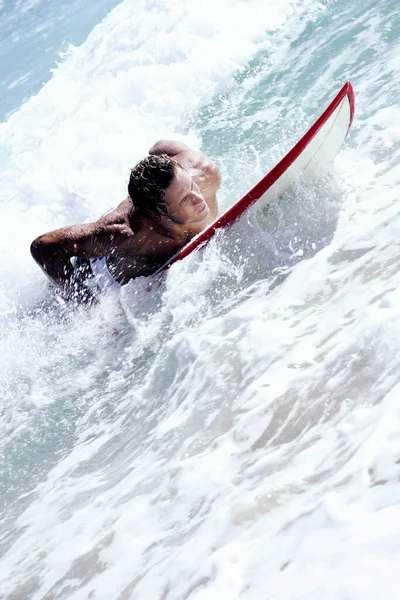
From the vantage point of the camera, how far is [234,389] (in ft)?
9.50

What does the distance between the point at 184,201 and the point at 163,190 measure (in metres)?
0.20

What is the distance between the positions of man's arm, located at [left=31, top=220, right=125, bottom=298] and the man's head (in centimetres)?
27

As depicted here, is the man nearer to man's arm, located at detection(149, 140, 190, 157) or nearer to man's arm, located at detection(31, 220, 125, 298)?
man's arm, located at detection(31, 220, 125, 298)

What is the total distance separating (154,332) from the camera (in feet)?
13.1

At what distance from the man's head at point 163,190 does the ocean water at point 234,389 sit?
0.33 metres

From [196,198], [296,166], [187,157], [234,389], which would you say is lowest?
[234,389]

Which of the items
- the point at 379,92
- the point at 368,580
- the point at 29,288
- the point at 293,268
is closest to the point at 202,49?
the point at 379,92

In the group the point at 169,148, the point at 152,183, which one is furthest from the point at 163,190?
the point at 169,148

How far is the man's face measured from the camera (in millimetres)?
4070

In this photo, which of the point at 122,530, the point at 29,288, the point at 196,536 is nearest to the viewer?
the point at 196,536

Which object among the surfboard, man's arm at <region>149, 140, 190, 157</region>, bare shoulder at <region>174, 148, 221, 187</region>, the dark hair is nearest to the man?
the dark hair

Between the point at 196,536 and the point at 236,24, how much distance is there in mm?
8802

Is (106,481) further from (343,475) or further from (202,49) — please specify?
(202,49)

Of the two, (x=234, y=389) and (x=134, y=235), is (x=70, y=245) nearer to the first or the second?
(x=134, y=235)
